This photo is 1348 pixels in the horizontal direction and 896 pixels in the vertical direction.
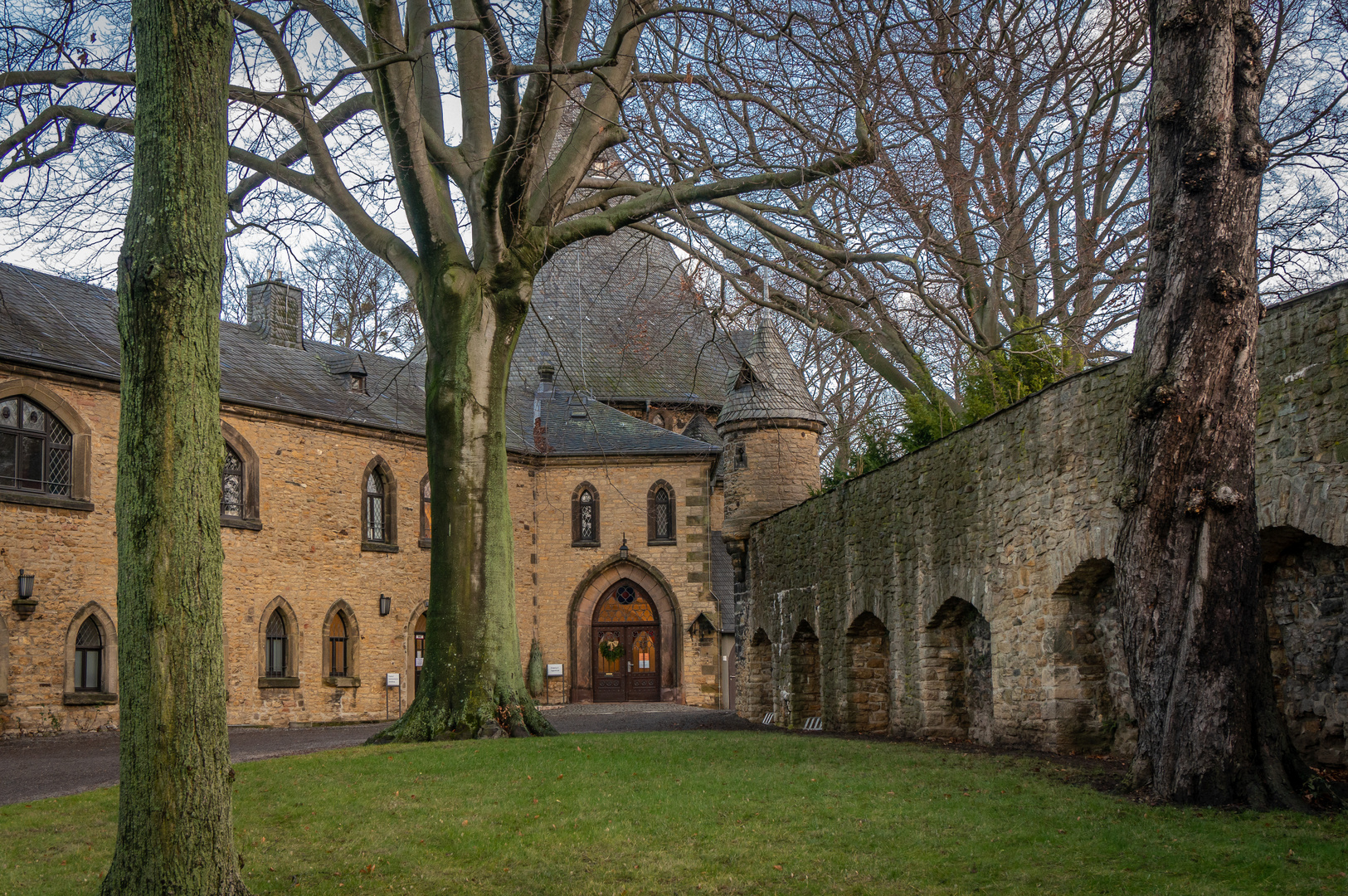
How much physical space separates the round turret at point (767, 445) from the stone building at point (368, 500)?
0.07m

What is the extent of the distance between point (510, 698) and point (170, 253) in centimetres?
841

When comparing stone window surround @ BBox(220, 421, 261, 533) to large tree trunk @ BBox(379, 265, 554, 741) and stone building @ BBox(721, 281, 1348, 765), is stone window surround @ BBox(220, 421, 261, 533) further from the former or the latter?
large tree trunk @ BBox(379, 265, 554, 741)

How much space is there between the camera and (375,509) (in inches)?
1017

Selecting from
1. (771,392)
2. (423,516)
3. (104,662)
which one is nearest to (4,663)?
(104,662)

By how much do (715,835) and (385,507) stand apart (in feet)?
67.6

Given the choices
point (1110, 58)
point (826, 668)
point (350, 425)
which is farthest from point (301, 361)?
point (1110, 58)

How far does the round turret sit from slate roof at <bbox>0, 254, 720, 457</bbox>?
2708 mm

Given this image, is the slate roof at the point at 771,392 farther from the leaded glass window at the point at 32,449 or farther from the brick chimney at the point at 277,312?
the leaded glass window at the point at 32,449

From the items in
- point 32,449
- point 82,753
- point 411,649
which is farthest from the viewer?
point 411,649

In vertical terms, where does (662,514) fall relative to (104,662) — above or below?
above

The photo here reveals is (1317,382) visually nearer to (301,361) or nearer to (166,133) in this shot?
(166,133)

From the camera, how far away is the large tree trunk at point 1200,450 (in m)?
6.54

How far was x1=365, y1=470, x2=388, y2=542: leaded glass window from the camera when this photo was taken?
83.6ft

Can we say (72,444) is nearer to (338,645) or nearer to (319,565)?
(319,565)
